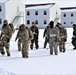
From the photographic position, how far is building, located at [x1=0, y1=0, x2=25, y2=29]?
53.7m

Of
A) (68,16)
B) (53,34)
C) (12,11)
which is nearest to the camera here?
(53,34)

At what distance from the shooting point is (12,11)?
184ft

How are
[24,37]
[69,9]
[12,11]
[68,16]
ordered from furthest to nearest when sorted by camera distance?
1. [69,9]
2. [68,16]
3. [12,11]
4. [24,37]

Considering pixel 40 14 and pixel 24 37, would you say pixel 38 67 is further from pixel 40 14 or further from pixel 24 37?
pixel 40 14

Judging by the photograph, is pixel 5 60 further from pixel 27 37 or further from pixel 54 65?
pixel 54 65

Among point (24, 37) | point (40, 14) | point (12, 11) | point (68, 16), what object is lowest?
point (24, 37)

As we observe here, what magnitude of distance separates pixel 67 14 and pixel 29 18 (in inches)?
540

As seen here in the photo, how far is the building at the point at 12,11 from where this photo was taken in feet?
176

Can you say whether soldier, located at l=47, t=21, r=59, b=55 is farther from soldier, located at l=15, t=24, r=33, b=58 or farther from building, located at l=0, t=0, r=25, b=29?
building, located at l=0, t=0, r=25, b=29

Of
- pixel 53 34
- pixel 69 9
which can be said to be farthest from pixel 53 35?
pixel 69 9

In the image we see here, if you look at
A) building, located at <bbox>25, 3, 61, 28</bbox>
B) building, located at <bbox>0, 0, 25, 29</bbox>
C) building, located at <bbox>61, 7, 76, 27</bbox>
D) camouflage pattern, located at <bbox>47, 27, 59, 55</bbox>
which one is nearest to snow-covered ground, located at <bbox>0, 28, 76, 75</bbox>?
camouflage pattern, located at <bbox>47, 27, 59, 55</bbox>

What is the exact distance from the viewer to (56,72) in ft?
29.3

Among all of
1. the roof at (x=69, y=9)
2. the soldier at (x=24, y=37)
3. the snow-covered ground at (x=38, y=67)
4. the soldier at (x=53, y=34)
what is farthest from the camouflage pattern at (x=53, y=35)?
the roof at (x=69, y=9)

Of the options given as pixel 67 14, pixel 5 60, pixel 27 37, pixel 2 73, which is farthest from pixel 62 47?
pixel 67 14
